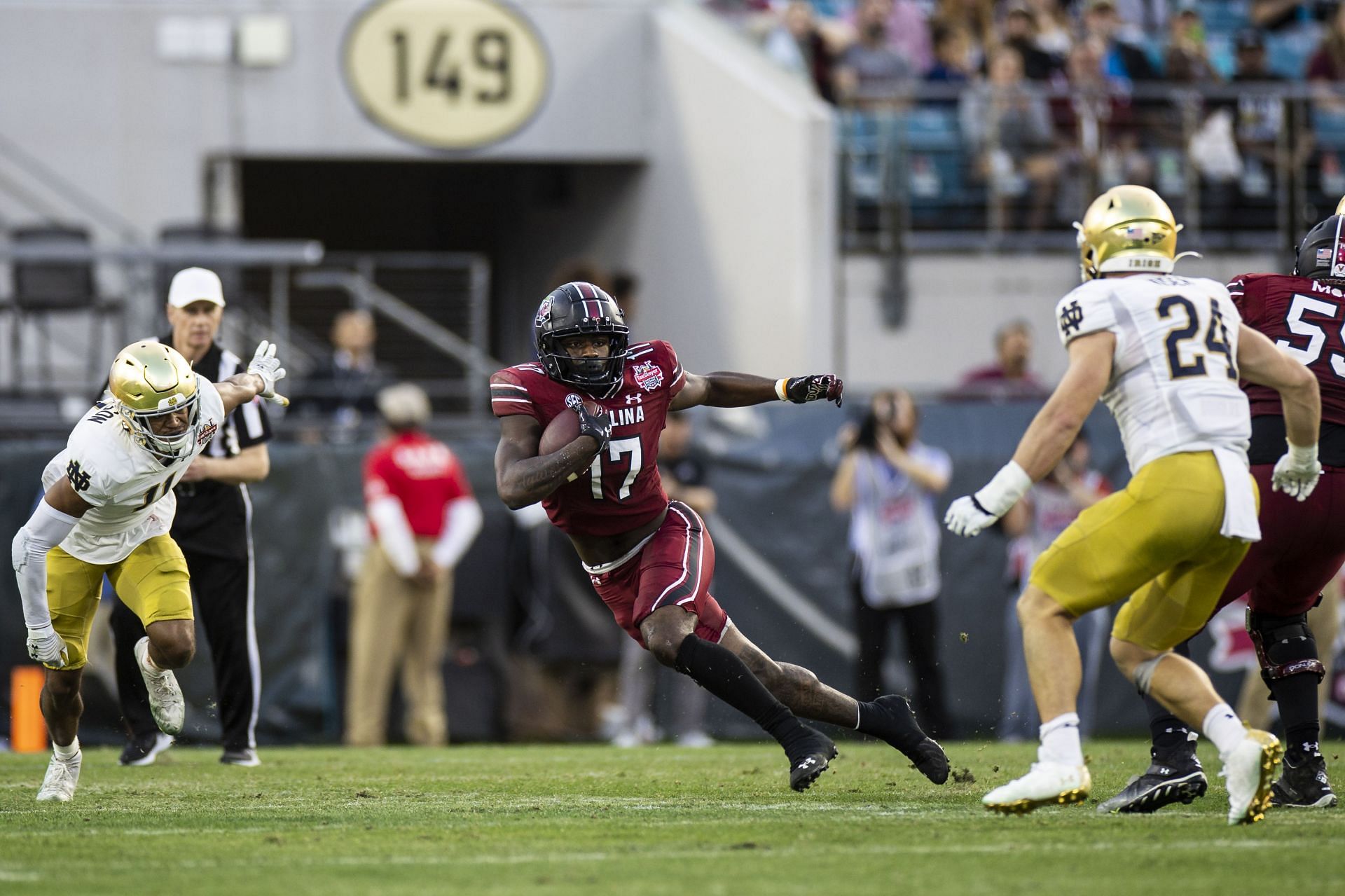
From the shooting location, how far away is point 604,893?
14.1 ft

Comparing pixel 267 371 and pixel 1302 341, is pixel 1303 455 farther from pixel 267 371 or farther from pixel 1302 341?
pixel 267 371

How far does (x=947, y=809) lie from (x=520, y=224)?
12538 mm

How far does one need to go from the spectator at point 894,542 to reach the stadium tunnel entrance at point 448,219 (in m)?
5.54

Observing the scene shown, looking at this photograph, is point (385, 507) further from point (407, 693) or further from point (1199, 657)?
point (1199, 657)

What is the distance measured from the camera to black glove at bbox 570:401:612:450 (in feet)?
18.9

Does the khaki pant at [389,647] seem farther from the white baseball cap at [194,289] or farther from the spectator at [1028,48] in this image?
the spectator at [1028,48]

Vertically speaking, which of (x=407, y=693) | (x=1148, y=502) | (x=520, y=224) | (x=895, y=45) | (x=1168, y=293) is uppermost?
(x=895, y=45)

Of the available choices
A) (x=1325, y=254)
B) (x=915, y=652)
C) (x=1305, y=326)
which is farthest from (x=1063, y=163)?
(x=1305, y=326)

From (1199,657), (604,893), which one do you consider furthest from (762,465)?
(604,893)

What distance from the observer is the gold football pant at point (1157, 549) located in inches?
206

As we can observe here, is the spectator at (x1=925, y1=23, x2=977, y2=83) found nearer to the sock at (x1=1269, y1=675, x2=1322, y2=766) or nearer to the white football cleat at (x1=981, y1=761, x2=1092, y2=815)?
the sock at (x1=1269, y1=675, x2=1322, y2=766)

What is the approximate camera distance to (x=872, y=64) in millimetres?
13852

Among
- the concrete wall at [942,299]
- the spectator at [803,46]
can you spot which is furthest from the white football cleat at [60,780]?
the spectator at [803,46]

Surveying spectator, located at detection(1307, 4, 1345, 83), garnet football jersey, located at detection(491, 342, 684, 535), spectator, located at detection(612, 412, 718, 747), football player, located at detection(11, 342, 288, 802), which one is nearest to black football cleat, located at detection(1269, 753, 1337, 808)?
garnet football jersey, located at detection(491, 342, 684, 535)
